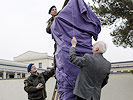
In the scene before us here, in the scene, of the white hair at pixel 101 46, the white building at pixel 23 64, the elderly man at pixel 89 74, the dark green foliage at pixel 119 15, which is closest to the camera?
the elderly man at pixel 89 74

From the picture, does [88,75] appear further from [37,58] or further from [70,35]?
[37,58]

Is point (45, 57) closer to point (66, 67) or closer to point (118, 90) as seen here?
point (118, 90)

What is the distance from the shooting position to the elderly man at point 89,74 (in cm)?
269

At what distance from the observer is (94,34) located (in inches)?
126

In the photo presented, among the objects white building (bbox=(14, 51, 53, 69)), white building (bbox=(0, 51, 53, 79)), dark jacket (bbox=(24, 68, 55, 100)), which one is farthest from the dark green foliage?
white building (bbox=(14, 51, 53, 69))

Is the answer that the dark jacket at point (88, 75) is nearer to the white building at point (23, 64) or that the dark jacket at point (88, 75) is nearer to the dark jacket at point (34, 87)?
the dark jacket at point (34, 87)

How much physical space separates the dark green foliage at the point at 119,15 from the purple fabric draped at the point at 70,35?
641 cm

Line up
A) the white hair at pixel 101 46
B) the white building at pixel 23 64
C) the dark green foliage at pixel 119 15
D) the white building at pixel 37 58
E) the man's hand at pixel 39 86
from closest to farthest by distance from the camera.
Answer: the white hair at pixel 101 46 → the man's hand at pixel 39 86 → the dark green foliage at pixel 119 15 → the white building at pixel 23 64 → the white building at pixel 37 58

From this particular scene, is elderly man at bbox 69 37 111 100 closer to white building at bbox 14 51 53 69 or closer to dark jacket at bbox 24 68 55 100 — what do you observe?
dark jacket at bbox 24 68 55 100

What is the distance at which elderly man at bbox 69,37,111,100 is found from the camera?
8.81ft

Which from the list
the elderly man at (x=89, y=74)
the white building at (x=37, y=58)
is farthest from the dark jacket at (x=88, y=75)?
the white building at (x=37, y=58)

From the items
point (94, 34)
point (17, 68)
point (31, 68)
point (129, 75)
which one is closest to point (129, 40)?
point (129, 75)

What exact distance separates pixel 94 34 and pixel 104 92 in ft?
19.4

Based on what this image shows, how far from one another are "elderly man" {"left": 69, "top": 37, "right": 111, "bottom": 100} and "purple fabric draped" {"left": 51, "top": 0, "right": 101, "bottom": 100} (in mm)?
181
